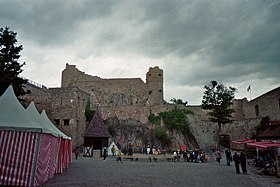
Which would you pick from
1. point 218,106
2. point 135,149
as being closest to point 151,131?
point 135,149

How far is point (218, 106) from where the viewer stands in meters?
32.8

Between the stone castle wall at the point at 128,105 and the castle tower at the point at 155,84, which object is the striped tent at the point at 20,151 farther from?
the castle tower at the point at 155,84

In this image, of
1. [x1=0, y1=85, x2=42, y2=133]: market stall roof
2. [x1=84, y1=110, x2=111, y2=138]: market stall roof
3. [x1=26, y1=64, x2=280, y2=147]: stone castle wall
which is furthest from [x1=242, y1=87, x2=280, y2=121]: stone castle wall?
[x1=0, y1=85, x2=42, y2=133]: market stall roof

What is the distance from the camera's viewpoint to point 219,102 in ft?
109

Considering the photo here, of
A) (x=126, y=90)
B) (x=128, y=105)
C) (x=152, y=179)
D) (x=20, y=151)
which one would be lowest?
(x=152, y=179)

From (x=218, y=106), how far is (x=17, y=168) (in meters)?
28.6

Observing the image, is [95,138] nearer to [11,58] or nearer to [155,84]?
[11,58]

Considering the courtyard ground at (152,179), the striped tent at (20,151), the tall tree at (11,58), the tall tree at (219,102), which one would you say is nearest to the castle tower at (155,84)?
the tall tree at (219,102)

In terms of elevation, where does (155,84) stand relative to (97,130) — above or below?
above

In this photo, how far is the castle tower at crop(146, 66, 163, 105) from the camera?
47.1 m

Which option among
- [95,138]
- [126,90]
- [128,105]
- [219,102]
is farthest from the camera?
[126,90]

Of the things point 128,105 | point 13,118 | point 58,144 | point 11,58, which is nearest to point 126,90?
point 128,105

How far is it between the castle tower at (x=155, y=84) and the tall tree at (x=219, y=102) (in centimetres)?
1409

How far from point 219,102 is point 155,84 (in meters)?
16.6
